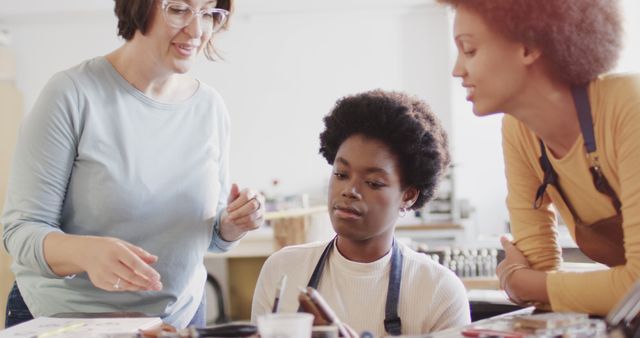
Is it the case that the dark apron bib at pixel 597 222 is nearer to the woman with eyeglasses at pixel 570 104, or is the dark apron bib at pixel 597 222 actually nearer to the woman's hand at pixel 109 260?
the woman with eyeglasses at pixel 570 104

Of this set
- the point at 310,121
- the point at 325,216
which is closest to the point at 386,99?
the point at 325,216

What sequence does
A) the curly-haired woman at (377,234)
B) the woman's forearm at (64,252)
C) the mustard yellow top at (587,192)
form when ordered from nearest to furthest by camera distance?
1. the mustard yellow top at (587,192)
2. the woman's forearm at (64,252)
3. the curly-haired woman at (377,234)

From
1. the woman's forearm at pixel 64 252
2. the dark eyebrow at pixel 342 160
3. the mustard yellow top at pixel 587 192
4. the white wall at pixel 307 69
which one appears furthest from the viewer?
the white wall at pixel 307 69

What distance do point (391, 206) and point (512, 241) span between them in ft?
1.10

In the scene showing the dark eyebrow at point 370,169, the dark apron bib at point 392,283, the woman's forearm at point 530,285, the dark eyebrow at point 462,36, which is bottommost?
the dark apron bib at point 392,283

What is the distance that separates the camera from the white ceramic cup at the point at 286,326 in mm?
1075

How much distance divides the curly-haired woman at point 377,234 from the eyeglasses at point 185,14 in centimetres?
37

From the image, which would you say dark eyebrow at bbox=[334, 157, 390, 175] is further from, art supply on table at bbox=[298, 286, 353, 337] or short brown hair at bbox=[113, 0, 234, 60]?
art supply on table at bbox=[298, 286, 353, 337]

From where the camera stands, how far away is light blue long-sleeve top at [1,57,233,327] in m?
1.71

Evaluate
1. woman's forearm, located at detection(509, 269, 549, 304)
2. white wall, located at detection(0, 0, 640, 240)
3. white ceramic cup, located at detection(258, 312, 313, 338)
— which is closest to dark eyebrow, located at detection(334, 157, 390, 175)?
woman's forearm, located at detection(509, 269, 549, 304)

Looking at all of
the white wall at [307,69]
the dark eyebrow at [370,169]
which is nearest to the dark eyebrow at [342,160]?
the dark eyebrow at [370,169]

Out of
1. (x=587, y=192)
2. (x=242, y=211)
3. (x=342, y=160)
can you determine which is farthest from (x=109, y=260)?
(x=587, y=192)

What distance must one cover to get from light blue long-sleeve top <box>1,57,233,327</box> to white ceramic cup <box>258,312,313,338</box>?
0.72 metres

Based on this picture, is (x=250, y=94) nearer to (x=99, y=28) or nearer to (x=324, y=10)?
(x=324, y=10)
